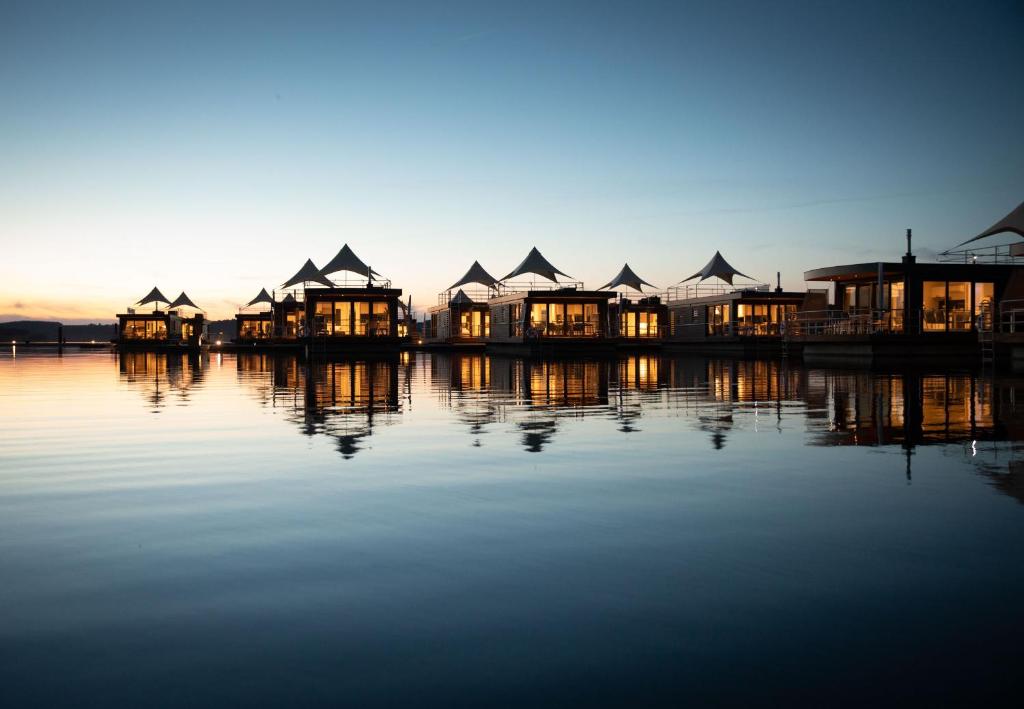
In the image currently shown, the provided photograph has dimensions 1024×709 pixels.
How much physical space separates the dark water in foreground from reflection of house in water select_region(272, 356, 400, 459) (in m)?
0.52

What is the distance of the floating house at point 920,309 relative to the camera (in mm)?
30906

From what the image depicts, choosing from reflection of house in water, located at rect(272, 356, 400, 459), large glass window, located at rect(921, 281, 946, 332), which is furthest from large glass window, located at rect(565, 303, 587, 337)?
reflection of house in water, located at rect(272, 356, 400, 459)

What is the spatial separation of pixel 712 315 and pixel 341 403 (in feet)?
137

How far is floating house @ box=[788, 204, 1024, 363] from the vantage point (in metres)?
30.9

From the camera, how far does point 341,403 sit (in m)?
14.2

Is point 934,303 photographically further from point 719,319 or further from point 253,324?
point 253,324

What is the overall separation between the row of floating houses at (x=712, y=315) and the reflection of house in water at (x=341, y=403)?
700 inches

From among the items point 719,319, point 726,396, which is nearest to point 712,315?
point 719,319

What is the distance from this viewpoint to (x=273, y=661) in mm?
2969

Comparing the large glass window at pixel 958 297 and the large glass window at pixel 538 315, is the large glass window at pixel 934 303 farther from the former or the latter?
the large glass window at pixel 538 315

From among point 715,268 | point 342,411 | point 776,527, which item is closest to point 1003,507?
point 776,527

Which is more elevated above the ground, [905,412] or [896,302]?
[896,302]

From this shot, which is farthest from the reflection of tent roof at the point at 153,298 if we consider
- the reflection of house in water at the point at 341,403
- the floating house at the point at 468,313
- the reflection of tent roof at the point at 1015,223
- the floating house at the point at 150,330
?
the reflection of tent roof at the point at 1015,223

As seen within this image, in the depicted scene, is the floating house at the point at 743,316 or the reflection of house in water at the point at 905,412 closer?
the reflection of house in water at the point at 905,412
